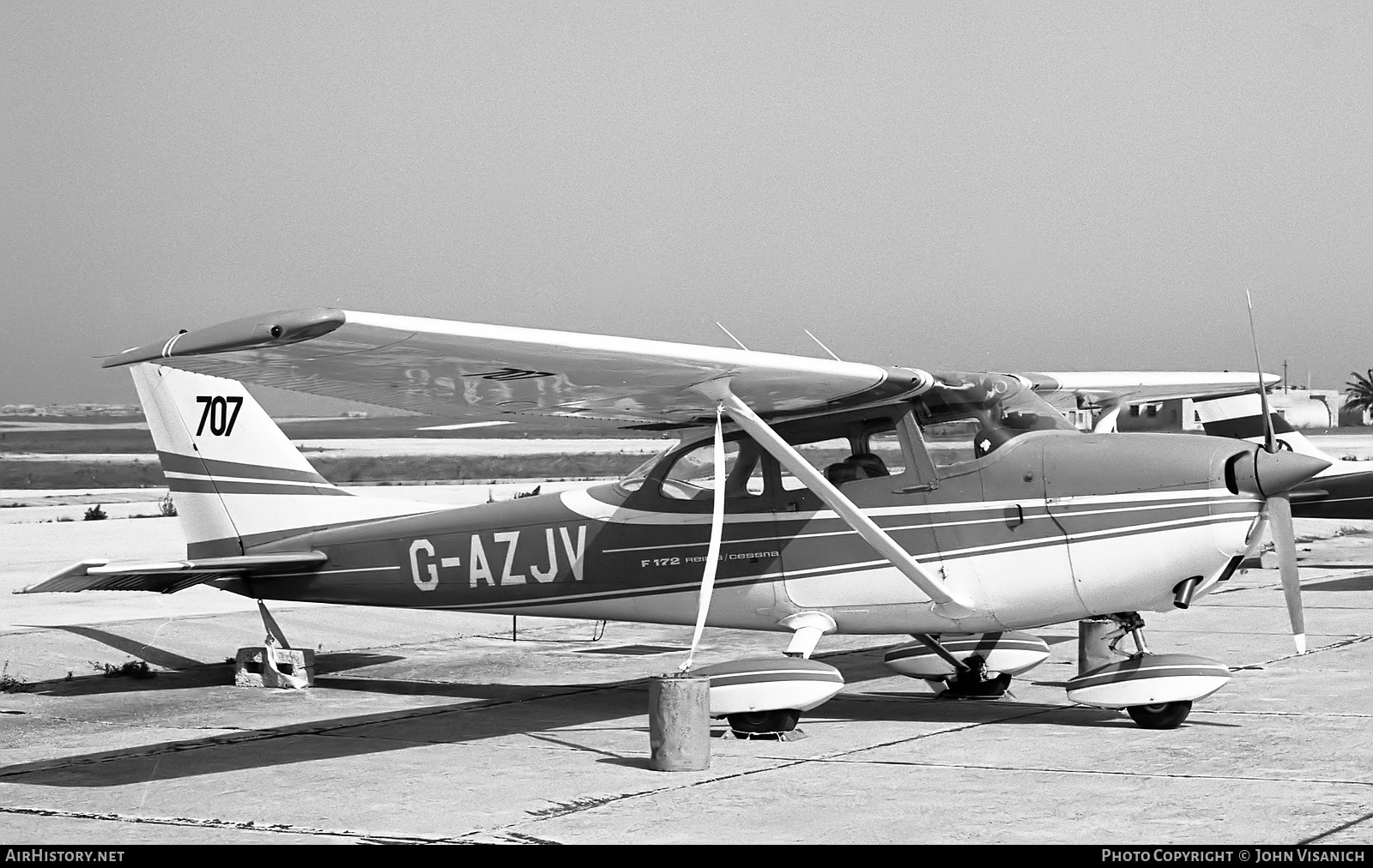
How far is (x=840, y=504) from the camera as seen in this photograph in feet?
30.1

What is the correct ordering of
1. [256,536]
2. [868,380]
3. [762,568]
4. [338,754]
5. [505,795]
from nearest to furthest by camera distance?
[505,795] < [338,754] < [868,380] < [762,568] < [256,536]

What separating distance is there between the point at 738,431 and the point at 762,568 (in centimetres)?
96

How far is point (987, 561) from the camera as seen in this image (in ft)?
30.3

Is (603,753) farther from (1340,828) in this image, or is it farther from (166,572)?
(166,572)

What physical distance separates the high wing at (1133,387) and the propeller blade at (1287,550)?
89.1 inches

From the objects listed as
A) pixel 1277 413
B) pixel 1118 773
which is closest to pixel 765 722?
pixel 1118 773

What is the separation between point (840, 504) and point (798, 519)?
0.77 m

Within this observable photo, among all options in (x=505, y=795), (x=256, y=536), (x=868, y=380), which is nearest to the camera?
(x=505, y=795)

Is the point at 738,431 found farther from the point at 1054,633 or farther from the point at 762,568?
the point at 1054,633

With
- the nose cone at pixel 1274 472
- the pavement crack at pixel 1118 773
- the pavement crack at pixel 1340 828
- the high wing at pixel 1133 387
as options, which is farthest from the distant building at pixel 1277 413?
the pavement crack at pixel 1340 828

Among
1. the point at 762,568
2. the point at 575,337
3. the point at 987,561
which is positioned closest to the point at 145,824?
the point at 575,337

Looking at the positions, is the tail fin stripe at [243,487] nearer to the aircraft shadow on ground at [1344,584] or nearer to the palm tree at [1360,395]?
the aircraft shadow on ground at [1344,584]

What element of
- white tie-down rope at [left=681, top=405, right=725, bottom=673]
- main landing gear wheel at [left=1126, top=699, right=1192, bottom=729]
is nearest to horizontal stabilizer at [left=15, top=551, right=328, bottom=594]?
white tie-down rope at [left=681, top=405, right=725, bottom=673]

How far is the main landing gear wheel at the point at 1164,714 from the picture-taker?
899 centimetres
